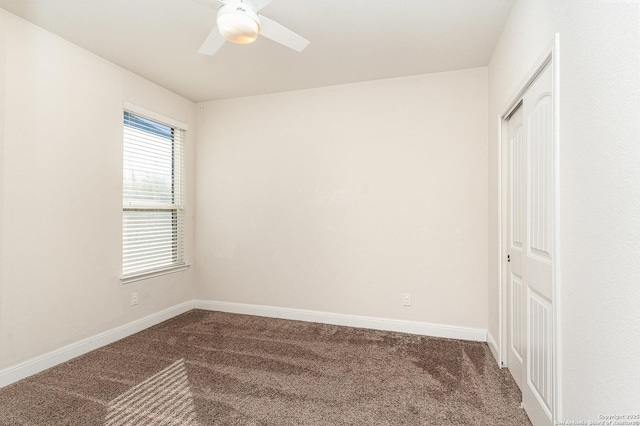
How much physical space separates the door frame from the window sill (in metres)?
3.45

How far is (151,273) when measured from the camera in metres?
3.63

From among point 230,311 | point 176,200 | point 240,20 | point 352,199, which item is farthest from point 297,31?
point 230,311

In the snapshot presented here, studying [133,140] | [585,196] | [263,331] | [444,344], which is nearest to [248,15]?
[585,196]

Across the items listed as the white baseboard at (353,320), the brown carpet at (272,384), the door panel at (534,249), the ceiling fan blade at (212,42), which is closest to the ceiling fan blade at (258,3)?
the ceiling fan blade at (212,42)

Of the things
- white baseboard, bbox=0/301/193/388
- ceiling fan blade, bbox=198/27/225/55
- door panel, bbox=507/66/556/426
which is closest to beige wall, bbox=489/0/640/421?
door panel, bbox=507/66/556/426

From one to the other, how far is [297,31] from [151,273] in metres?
2.88

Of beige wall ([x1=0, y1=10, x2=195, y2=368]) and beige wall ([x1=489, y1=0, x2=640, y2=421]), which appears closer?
beige wall ([x1=489, y1=0, x2=640, y2=421])

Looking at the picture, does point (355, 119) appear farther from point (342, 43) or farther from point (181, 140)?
point (181, 140)

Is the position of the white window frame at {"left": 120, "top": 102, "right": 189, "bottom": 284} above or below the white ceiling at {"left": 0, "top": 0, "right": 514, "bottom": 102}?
below

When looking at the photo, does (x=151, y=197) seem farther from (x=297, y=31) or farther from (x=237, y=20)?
(x=237, y=20)

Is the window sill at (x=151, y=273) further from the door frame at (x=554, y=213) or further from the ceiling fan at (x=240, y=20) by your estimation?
the door frame at (x=554, y=213)

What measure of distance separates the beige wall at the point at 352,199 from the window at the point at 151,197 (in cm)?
32

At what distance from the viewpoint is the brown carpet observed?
2012mm

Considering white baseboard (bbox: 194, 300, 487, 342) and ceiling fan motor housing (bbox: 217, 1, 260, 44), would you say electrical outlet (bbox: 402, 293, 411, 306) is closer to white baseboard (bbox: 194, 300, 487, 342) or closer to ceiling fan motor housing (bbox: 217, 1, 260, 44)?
white baseboard (bbox: 194, 300, 487, 342)
